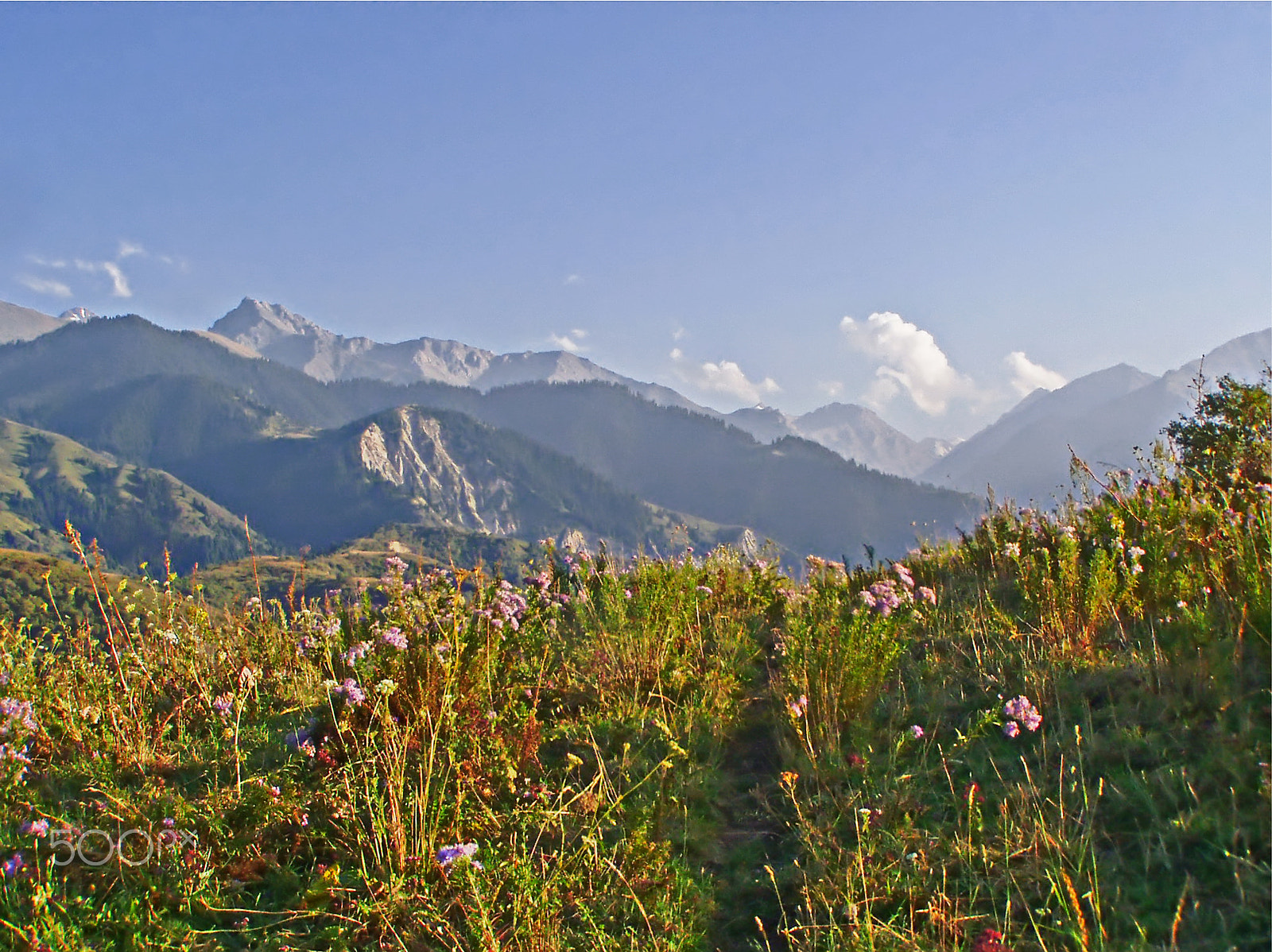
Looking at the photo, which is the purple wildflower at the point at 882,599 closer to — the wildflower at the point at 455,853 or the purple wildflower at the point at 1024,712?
the purple wildflower at the point at 1024,712

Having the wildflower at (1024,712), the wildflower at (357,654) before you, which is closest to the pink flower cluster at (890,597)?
the wildflower at (1024,712)

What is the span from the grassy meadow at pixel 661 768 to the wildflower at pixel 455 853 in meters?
0.01

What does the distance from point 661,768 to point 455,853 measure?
1485mm

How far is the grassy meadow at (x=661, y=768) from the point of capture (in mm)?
2658

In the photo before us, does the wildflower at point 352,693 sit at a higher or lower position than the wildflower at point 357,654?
lower

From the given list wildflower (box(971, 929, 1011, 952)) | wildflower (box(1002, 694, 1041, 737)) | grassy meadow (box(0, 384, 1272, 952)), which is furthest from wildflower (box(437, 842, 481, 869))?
wildflower (box(1002, 694, 1041, 737))

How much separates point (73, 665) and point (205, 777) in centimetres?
178

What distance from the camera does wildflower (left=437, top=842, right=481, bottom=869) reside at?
2726 mm

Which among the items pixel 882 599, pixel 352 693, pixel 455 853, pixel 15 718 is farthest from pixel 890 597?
pixel 15 718

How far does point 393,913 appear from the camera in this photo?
2699 mm

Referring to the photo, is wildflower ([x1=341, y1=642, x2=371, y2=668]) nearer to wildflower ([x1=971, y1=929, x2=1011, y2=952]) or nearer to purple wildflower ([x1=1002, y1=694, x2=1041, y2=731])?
wildflower ([x1=971, y1=929, x2=1011, y2=952])

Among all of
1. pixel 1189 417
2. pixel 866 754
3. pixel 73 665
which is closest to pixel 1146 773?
pixel 866 754

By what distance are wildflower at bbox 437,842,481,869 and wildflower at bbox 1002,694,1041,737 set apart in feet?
8.57

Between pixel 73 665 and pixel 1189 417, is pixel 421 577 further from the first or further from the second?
pixel 1189 417
